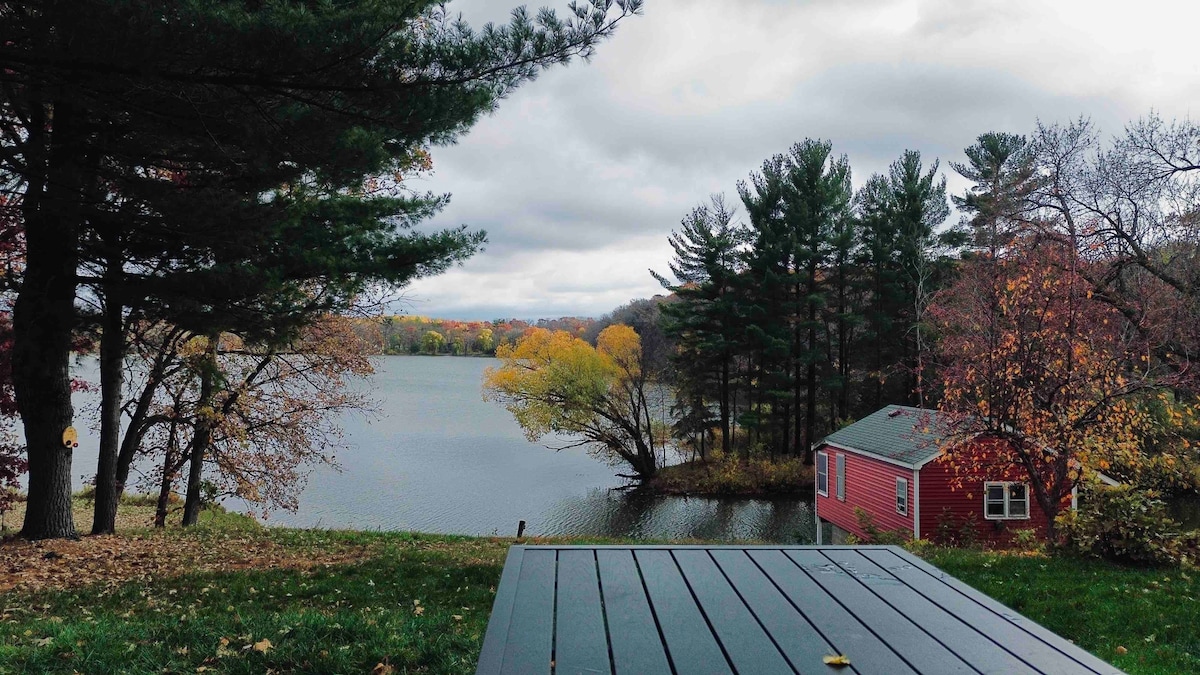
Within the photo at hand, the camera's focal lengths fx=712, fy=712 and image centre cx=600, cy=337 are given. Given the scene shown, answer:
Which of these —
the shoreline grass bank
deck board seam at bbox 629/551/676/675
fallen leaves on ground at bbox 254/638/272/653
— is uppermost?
deck board seam at bbox 629/551/676/675

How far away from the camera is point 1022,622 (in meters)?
2.06

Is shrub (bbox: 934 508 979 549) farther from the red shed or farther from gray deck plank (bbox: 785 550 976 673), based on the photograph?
gray deck plank (bbox: 785 550 976 673)

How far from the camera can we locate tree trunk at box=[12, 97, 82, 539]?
7180 millimetres

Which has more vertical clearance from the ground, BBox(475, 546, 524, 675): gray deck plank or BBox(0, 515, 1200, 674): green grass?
BBox(475, 546, 524, 675): gray deck plank

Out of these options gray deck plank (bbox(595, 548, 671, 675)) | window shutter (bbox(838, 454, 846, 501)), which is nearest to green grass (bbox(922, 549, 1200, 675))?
gray deck plank (bbox(595, 548, 671, 675))

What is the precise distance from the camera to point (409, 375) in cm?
5588

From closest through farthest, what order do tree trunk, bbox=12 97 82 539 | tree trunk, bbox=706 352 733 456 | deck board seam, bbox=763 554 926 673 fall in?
deck board seam, bbox=763 554 926 673 → tree trunk, bbox=12 97 82 539 → tree trunk, bbox=706 352 733 456

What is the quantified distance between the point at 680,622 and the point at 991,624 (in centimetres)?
89

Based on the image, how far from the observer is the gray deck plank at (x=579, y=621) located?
167 cm

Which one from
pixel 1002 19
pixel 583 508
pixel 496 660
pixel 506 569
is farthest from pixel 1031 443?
pixel 583 508

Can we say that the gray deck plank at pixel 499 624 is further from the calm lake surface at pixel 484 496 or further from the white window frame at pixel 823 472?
the white window frame at pixel 823 472

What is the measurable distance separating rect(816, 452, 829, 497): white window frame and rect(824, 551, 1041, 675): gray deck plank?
1663 centimetres

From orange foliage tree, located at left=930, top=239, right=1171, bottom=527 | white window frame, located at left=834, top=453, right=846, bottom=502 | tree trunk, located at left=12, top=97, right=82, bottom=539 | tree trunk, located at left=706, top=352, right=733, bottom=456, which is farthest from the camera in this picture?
tree trunk, located at left=706, top=352, right=733, bottom=456

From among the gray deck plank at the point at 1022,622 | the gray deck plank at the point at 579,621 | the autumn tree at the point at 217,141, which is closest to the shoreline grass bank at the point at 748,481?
the autumn tree at the point at 217,141
